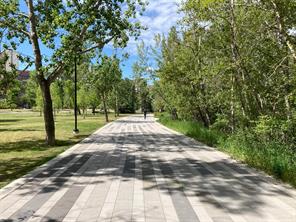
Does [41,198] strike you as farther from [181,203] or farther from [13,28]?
[13,28]

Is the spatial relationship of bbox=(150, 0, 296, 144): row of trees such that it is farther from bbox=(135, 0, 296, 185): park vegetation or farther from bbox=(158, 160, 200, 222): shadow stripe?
bbox=(158, 160, 200, 222): shadow stripe

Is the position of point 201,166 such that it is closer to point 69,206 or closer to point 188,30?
point 69,206

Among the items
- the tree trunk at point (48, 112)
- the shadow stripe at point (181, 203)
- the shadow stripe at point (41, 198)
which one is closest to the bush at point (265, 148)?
the shadow stripe at point (181, 203)

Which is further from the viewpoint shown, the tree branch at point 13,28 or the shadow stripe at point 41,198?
the tree branch at point 13,28

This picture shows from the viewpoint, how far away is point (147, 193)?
805 centimetres

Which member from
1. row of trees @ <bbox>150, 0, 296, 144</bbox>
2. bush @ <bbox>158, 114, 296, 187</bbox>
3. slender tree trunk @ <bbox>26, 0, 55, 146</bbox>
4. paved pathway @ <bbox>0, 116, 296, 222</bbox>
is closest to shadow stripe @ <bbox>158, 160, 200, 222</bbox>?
paved pathway @ <bbox>0, 116, 296, 222</bbox>

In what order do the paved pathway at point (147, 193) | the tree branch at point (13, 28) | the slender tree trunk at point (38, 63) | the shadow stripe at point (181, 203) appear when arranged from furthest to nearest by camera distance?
1. the tree branch at point (13, 28)
2. the slender tree trunk at point (38, 63)
3. the paved pathway at point (147, 193)
4. the shadow stripe at point (181, 203)

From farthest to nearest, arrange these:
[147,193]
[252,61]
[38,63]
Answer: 1. [38,63]
2. [252,61]
3. [147,193]

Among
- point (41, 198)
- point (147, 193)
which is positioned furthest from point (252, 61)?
point (41, 198)

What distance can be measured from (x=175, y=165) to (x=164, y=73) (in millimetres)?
12687

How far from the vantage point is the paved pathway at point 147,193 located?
6.48 m

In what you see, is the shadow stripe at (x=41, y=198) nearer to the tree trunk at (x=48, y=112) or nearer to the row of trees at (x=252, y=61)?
the row of trees at (x=252, y=61)

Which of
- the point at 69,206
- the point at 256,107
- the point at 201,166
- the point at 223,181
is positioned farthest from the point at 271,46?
the point at 69,206

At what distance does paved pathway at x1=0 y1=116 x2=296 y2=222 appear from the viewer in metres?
6.48
